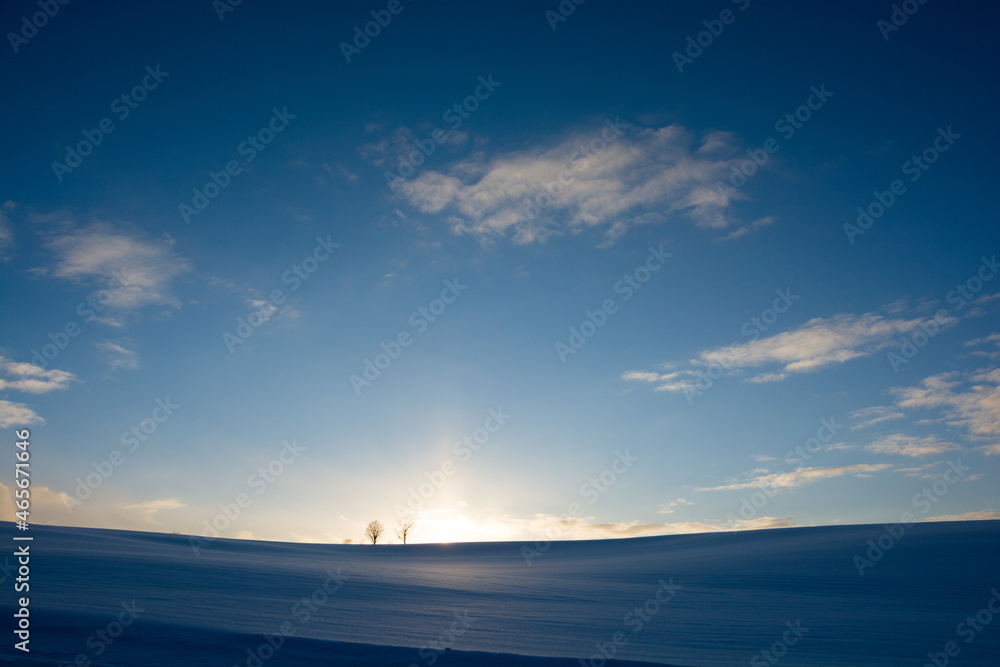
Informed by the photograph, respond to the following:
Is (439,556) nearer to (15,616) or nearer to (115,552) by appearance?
(115,552)

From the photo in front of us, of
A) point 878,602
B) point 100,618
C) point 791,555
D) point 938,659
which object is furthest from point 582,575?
point 100,618

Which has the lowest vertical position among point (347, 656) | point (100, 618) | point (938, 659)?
point (938, 659)

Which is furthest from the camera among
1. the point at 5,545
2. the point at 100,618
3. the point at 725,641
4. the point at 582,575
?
the point at 582,575

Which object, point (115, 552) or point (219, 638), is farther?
point (115, 552)

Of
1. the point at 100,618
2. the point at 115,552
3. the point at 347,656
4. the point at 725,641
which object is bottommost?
the point at 725,641

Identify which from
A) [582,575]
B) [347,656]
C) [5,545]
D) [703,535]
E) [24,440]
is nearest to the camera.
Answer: [347,656]

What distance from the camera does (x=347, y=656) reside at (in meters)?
6.31

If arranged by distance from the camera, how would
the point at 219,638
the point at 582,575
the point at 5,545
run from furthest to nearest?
the point at 582,575 < the point at 5,545 < the point at 219,638

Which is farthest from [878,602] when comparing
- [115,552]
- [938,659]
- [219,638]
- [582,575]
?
[115,552]

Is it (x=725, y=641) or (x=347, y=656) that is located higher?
(x=347, y=656)

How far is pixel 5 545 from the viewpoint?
1472 centimetres

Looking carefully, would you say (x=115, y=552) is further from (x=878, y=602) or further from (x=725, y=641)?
(x=878, y=602)

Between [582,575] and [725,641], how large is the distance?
29.3 feet

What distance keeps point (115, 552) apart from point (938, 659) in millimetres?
19006
